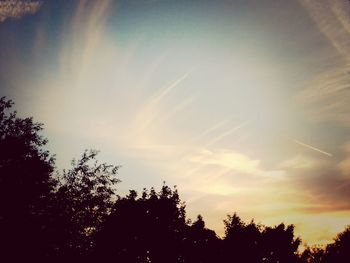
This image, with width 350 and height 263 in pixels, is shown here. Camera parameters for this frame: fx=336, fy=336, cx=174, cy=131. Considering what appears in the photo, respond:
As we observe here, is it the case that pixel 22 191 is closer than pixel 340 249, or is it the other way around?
pixel 22 191

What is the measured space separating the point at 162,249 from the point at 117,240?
10222mm

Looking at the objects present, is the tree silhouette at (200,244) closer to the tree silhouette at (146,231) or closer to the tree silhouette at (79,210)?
the tree silhouette at (146,231)

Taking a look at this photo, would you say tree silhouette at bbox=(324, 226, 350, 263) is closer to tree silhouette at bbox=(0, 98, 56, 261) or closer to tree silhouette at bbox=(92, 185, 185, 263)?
tree silhouette at bbox=(92, 185, 185, 263)

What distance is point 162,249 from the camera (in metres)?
75.1

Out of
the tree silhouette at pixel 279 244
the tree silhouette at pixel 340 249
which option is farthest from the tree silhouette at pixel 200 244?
the tree silhouette at pixel 340 249

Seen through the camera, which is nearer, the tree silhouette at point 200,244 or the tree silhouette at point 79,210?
the tree silhouette at point 79,210

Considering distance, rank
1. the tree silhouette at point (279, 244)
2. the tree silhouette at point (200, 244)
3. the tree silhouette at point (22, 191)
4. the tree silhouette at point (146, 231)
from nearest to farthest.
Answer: the tree silhouette at point (22, 191), the tree silhouette at point (146, 231), the tree silhouette at point (200, 244), the tree silhouette at point (279, 244)

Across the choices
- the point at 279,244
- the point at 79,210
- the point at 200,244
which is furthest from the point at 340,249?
the point at 79,210

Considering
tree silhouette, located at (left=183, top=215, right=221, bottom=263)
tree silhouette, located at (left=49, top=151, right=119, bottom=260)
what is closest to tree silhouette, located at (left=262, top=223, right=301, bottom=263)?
tree silhouette, located at (left=183, top=215, right=221, bottom=263)

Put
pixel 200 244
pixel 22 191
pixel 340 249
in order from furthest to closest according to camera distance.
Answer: pixel 340 249 < pixel 200 244 < pixel 22 191

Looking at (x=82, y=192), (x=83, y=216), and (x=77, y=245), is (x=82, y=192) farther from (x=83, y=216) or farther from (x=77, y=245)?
(x=77, y=245)

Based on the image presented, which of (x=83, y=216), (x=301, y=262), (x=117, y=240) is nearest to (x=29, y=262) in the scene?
(x=83, y=216)

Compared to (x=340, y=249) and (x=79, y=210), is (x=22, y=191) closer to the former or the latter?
(x=79, y=210)

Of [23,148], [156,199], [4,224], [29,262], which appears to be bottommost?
[29,262]
